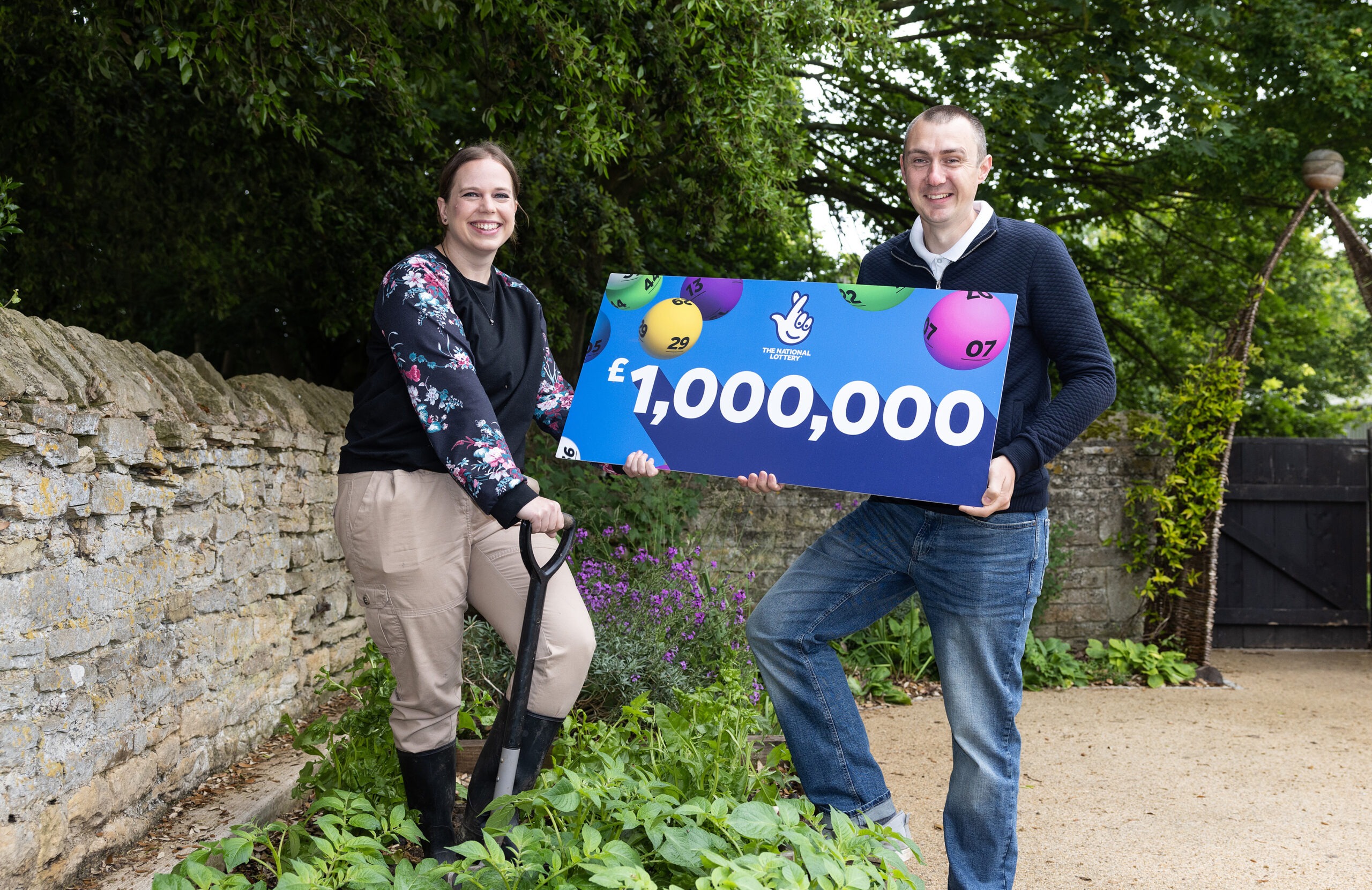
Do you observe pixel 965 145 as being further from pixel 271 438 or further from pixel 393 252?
pixel 393 252

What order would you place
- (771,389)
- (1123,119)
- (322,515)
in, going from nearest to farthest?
(771,389), (322,515), (1123,119)

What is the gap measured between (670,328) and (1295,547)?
6727 millimetres

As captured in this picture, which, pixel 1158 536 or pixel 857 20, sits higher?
pixel 857 20

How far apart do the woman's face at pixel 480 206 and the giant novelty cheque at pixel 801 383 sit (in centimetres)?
40

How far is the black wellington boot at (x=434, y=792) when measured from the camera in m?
2.50

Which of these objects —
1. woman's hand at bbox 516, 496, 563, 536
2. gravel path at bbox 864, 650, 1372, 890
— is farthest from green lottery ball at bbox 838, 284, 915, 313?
gravel path at bbox 864, 650, 1372, 890

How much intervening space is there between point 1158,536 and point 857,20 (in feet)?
12.8

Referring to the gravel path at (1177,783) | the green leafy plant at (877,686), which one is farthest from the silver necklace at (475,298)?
the green leafy plant at (877,686)

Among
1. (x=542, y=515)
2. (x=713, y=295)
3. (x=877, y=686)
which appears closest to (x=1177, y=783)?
(x=877, y=686)

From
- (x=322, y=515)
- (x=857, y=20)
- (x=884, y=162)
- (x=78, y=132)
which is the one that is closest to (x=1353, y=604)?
(x=884, y=162)

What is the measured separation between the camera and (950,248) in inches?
95.4

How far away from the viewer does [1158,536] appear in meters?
6.58

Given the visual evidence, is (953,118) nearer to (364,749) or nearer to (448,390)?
(448,390)

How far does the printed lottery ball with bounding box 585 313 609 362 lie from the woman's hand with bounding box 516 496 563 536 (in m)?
0.61
